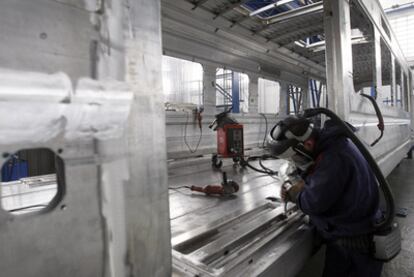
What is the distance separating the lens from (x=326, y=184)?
1454 mm

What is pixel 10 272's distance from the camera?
0.51m

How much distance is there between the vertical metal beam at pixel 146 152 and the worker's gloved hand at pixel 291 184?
109cm

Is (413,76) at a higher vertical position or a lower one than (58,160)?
higher

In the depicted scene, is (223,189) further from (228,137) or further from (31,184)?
(31,184)

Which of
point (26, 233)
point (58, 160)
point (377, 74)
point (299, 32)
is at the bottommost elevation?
point (26, 233)

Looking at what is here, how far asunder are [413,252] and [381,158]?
1123mm

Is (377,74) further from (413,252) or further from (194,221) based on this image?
(194,221)

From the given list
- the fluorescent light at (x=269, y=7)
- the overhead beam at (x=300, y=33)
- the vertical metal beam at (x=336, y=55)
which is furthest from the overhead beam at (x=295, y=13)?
the vertical metal beam at (x=336, y=55)

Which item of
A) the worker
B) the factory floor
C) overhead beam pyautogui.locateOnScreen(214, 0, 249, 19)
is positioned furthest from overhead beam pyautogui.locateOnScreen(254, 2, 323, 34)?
the factory floor

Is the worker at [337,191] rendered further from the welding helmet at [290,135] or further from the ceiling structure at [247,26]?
the ceiling structure at [247,26]

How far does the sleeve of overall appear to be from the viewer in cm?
146

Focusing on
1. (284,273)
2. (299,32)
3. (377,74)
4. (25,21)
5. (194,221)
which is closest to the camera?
(25,21)

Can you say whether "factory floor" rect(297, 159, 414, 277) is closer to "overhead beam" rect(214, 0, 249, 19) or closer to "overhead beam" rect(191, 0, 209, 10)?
"overhead beam" rect(214, 0, 249, 19)

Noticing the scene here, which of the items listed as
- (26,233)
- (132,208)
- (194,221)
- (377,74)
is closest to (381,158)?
(377,74)
